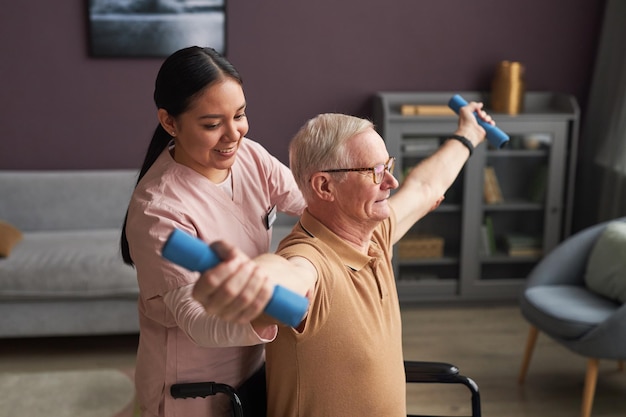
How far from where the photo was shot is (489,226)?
417 cm

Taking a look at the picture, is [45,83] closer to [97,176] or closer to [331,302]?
[97,176]

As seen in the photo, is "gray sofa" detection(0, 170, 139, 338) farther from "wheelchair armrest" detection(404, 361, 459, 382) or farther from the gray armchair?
"wheelchair armrest" detection(404, 361, 459, 382)

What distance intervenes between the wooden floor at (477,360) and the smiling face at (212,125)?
1874 mm

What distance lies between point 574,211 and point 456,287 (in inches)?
37.3

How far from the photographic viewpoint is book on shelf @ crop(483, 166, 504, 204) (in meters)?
4.11

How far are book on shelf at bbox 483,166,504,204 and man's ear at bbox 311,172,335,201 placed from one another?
9.08ft

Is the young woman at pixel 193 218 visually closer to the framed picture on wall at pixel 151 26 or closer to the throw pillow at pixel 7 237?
the throw pillow at pixel 7 237

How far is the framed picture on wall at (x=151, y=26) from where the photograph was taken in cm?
403

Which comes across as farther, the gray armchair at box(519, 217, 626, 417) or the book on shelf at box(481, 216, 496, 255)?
the book on shelf at box(481, 216, 496, 255)

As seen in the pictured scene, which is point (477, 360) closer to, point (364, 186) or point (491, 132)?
point (491, 132)

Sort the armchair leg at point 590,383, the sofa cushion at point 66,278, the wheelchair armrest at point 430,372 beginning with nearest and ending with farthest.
Answer: the wheelchair armrest at point 430,372 → the armchair leg at point 590,383 → the sofa cushion at point 66,278

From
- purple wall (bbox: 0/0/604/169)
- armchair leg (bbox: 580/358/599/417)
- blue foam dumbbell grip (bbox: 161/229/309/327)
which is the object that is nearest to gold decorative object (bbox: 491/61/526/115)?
purple wall (bbox: 0/0/604/169)

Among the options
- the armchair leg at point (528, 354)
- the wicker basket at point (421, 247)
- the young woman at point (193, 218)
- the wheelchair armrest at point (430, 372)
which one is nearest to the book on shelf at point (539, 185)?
the wicker basket at point (421, 247)

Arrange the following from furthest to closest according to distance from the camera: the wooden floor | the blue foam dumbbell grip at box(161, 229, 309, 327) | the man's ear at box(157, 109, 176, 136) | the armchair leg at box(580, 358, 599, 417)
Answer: the wooden floor < the armchair leg at box(580, 358, 599, 417) < the man's ear at box(157, 109, 176, 136) < the blue foam dumbbell grip at box(161, 229, 309, 327)
